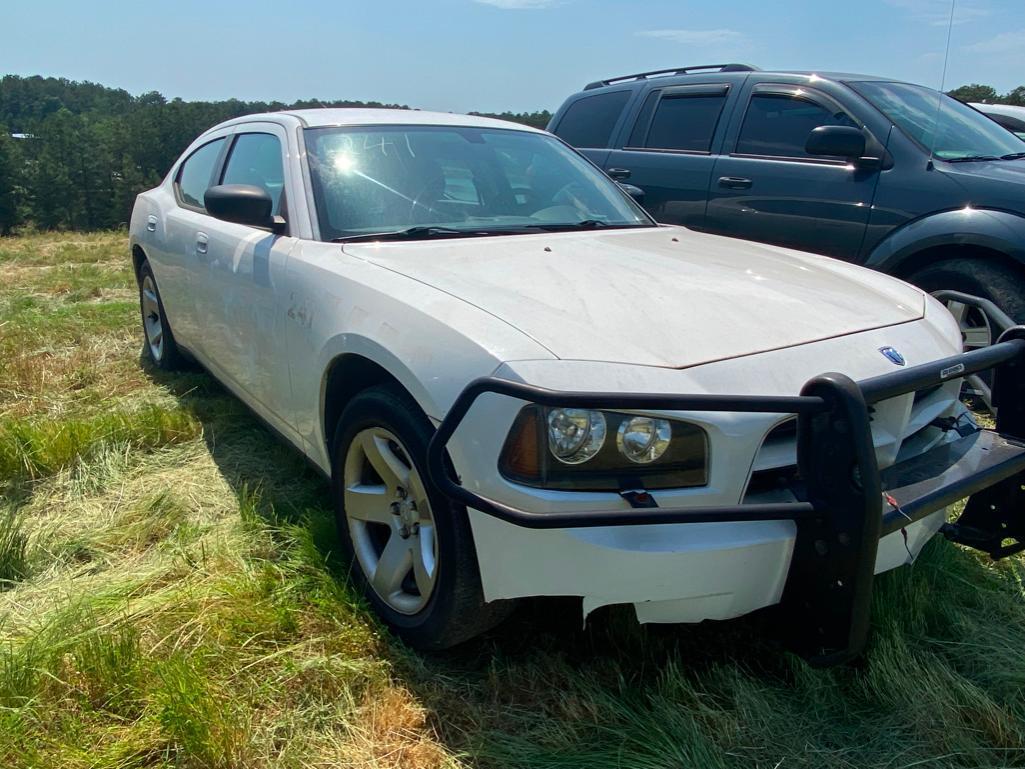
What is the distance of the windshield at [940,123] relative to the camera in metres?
4.42

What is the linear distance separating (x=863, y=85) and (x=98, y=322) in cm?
592

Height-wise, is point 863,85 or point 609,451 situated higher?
point 863,85

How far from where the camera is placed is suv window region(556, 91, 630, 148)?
231 inches

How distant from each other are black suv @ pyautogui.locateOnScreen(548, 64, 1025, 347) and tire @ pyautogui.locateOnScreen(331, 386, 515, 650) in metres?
2.83

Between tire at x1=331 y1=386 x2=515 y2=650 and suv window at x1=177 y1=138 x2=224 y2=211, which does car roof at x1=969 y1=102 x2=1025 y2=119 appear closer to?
suv window at x1=177 y1=138 x2=224 y2=211

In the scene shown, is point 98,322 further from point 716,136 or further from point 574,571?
point 574,571

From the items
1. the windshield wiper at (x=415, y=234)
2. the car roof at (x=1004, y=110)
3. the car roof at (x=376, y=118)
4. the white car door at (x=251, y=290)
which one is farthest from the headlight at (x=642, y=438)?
the car roof at (x=1004, y=110)

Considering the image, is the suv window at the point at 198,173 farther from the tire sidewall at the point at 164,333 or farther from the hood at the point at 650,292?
the hood at the point at 650,292

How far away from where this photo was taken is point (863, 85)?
15.5ft

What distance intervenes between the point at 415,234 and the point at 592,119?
3.75 metres

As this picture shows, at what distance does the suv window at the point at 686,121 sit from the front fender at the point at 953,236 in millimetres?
1469

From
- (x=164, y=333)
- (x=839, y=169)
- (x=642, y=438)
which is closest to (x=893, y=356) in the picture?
(x=642, y=438)

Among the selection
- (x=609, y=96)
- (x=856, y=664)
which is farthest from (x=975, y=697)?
(x=609, y=96)

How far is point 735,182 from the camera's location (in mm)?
4883
